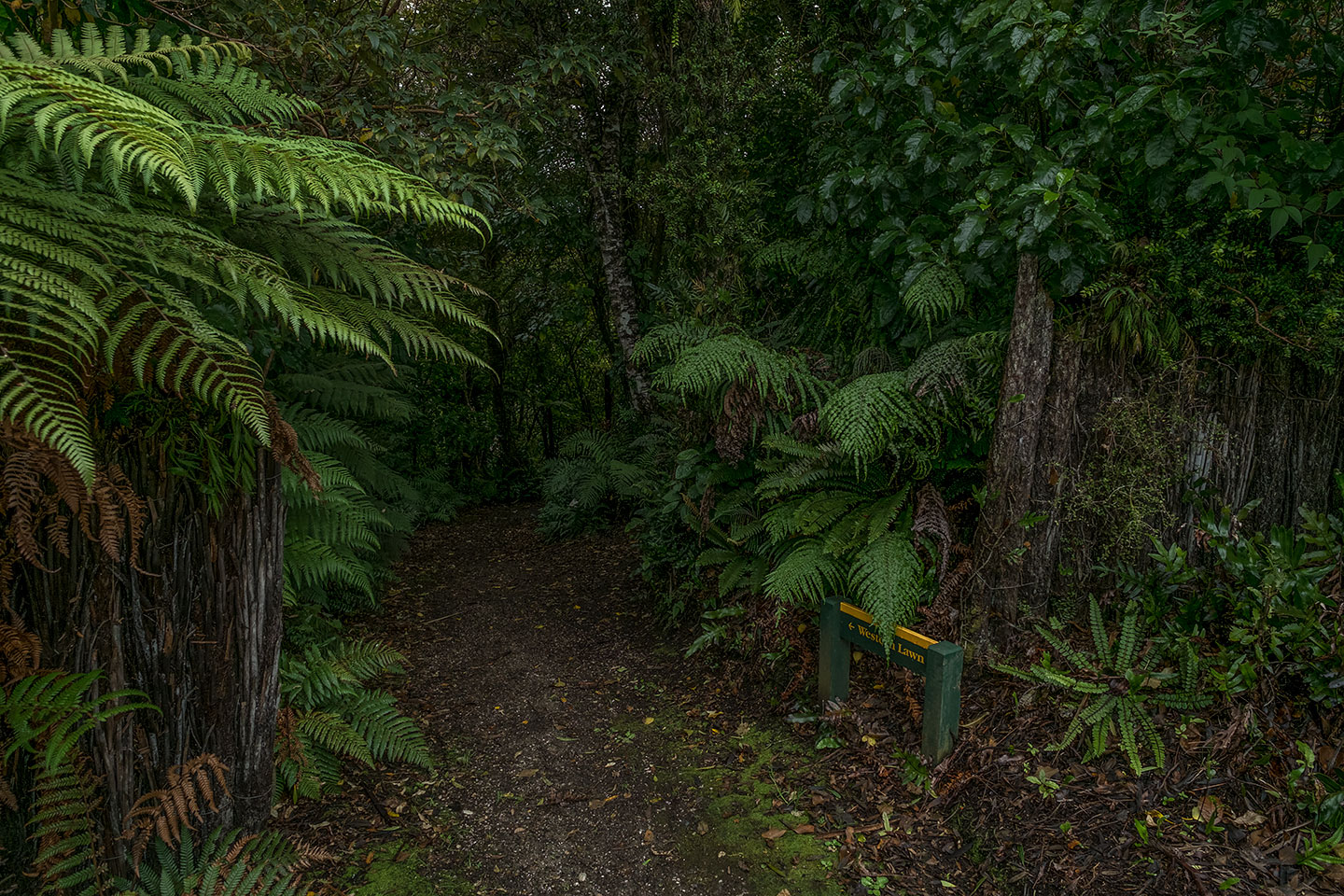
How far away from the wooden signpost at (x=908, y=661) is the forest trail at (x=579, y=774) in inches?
16.5

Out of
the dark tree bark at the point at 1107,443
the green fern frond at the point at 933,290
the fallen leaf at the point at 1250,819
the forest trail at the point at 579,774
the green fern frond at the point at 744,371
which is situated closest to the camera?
the fallen leaf at the point at 1250,819

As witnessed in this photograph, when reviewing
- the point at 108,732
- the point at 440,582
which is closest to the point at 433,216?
the point at 108,732

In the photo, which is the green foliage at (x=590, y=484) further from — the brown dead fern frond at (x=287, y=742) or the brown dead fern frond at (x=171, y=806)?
the brown dead fern frond at (x=171, y=806)

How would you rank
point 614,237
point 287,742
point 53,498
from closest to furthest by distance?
point 53,498, point 287,742, point 614,237

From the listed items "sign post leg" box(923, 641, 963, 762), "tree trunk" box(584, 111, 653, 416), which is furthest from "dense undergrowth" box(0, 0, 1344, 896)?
"tree trunk" box(584, 111, 653, 416)

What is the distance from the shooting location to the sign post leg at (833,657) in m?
3.37

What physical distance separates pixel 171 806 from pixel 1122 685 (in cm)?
334

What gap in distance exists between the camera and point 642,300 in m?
8.05

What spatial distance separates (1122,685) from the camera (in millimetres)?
2781

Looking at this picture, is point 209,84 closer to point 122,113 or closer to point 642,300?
point 122,113

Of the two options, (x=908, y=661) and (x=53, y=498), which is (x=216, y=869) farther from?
(x=908, y=661)

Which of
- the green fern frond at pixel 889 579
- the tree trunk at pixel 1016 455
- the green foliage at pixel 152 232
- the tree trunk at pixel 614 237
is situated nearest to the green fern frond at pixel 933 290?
the tree trunk at pixel 1016 455

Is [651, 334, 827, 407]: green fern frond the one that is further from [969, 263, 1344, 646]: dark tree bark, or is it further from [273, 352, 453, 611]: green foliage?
[273, 352, 453, 611]: green foliage

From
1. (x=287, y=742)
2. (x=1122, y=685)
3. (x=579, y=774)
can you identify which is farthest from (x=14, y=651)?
(x=1122, y=685)
